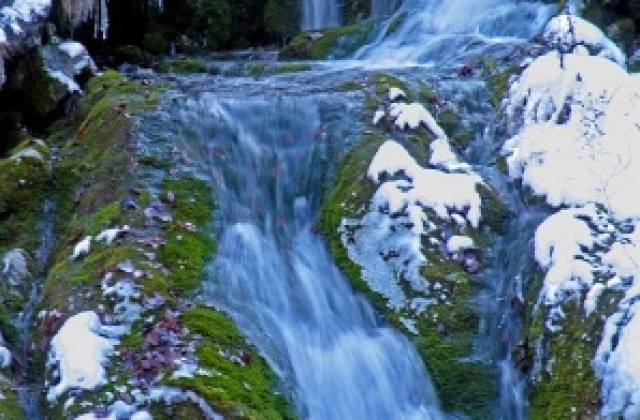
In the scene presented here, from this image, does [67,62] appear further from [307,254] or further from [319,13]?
[319,13]

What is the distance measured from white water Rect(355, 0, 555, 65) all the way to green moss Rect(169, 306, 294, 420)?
7044mm

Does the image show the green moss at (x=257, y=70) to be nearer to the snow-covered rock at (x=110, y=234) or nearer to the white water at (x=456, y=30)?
the white water at (x=456, y=30)

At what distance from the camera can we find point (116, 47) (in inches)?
590

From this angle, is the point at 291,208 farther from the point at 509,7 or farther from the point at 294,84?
the point at 509,7

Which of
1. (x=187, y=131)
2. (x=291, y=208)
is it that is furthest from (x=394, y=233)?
(x=187, y=131)

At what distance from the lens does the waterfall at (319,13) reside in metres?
17.9

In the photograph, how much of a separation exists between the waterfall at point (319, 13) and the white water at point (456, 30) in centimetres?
371

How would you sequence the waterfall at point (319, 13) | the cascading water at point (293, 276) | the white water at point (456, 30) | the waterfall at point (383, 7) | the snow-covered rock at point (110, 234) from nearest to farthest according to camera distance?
the cascading water at point (293, 276)
the snow-covered rock at point (110, 234)
the white water at point (456, 30)
the waterfall at point (383, 7)
the waterfall at point (319, 13)

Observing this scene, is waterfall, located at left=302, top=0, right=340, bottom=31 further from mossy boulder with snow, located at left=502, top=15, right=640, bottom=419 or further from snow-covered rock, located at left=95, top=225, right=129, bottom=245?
snow-covered rock, located at left=95, top=225, right=129, bottom=245

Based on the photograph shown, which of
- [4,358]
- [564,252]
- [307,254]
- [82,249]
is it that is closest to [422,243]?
[307,254]

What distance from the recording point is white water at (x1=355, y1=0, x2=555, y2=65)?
11.7 m

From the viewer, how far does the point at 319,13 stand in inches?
712

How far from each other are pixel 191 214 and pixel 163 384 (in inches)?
84.3

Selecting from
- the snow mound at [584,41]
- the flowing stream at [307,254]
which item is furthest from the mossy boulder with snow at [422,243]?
the snow mound at [584,41]
